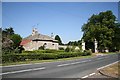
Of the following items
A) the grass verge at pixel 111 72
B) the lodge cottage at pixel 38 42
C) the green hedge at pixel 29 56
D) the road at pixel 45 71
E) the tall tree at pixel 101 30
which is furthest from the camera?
the tall tree at pixel 101 30

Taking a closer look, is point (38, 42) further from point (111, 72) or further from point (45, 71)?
point (111, 72)

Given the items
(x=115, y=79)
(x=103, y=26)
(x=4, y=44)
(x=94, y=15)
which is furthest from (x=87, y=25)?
(x=115, y=79)

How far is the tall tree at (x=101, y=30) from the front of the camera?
83625 millimetres

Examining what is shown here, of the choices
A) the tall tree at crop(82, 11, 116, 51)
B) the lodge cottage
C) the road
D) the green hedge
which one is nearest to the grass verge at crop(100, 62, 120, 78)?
the road

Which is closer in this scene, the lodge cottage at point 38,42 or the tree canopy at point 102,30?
the lodge cottage at point 38,42

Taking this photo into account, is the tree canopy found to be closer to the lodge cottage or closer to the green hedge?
the lodge cottage

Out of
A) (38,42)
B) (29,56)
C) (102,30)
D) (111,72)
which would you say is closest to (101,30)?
(102,30)

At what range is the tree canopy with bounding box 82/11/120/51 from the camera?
275ft

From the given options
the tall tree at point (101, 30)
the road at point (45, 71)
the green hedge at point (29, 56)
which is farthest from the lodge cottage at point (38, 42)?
the road at point (45, 71)

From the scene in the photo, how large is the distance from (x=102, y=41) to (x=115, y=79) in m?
72.7

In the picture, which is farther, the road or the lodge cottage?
the lodge cottage

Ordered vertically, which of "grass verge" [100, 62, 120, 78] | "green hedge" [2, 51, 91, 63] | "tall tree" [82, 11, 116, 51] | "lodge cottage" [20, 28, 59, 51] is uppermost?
"tall tree" [82, 11, 116, 51]

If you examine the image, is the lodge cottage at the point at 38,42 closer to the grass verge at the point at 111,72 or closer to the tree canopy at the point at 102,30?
the tree canopy at the point at 102,30

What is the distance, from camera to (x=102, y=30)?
83.3m
